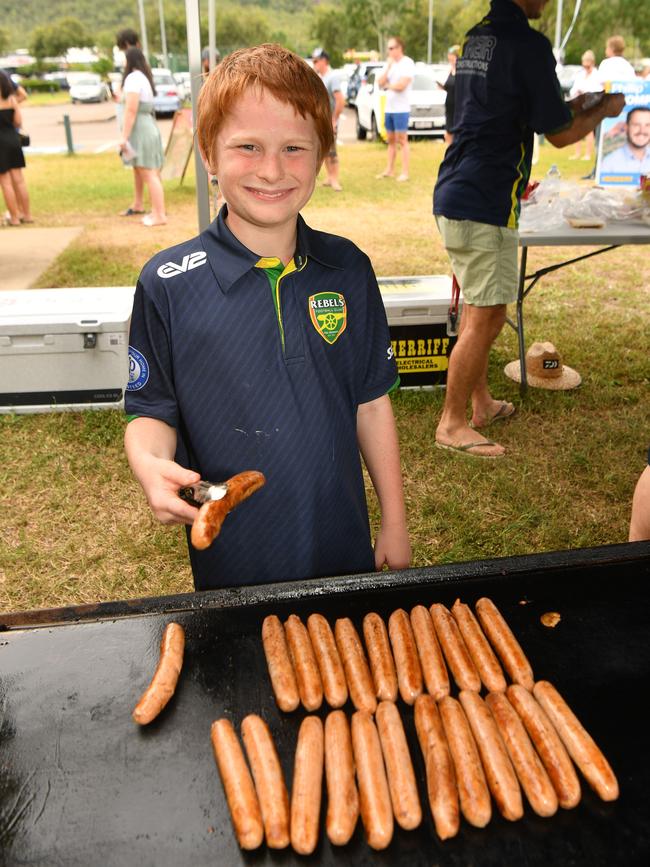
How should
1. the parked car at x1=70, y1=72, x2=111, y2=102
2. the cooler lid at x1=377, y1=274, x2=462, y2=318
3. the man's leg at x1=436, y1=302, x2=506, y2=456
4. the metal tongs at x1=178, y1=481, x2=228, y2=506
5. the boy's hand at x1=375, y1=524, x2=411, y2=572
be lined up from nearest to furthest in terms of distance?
the metal tongs at x1=178, y1=481, x2=228, y2=506, the boy's hand at x1=375, y1=524, x2=411, y2=572, the man's leg at x1=436, y1=302, x2=506, y2=456, the cooler lid at x1=377, y1=274, x2=462, y2=318, the parked car at x1=70, y1=72, x2=111, y2=102

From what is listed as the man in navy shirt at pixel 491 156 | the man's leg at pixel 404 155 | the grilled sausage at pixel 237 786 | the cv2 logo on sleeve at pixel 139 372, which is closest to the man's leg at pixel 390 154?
the man's leg at pixel 404 155

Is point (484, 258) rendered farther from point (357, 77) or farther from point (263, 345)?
point (357, 77)

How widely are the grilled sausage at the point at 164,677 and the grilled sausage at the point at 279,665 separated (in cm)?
19

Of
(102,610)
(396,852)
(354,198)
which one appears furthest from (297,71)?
(354,198)

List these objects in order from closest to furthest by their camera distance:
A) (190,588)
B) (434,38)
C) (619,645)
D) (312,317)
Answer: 1. (619,645)
2. (312,317)
3. (190,588)
4. (434,38)

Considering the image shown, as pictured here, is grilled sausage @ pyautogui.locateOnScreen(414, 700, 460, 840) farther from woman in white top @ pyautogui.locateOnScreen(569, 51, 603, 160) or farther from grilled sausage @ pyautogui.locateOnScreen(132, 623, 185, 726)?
woman in white top @ pyautogui.locateOnScreen(569, 51, 603, 160)

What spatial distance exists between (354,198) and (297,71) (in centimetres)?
1121

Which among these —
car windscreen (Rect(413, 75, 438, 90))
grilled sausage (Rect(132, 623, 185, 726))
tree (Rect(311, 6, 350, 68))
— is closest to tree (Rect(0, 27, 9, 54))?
tree (Rect(311, 6, 350, 68))

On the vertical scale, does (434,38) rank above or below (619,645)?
above

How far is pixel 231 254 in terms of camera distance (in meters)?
1.80

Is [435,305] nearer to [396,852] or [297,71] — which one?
[297,71]

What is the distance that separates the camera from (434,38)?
204ft

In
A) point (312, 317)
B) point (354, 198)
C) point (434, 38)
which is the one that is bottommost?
point (354, 198)

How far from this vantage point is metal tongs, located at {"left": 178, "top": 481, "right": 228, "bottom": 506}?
146 cm
